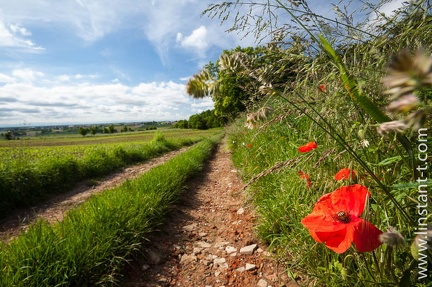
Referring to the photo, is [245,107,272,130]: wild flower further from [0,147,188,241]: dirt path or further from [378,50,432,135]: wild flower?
[0,147,188,241]: dirt path

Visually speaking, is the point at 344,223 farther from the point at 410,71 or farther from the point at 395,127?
A: the point at 410,71

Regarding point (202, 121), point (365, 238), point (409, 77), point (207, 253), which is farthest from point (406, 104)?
point (202, 121)

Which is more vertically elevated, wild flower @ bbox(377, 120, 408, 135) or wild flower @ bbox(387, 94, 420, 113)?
wild flower @ bbox(387, 94, 420, 113)

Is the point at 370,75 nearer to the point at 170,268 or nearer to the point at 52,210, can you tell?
the point at 170,268

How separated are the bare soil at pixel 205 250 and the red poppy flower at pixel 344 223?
1.16 meters

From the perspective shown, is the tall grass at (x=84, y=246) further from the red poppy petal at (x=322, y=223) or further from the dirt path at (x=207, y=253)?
the red poppy petal at (x=322, y=223)

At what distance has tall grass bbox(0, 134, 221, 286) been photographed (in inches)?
79.1

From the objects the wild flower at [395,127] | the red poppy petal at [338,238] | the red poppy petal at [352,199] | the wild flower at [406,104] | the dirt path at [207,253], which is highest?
the wild flower at [406,104]

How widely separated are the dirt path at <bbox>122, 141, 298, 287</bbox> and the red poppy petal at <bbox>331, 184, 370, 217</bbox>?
1082mm

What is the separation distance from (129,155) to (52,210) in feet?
20.6

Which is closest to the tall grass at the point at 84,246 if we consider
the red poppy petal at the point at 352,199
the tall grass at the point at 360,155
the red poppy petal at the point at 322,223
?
the tall grass at the point at 360,155

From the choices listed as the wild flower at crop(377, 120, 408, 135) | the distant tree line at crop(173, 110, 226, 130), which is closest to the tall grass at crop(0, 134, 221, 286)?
the wild flower at crop(377, 120, 408, 135)

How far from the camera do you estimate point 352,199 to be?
1.17 meters

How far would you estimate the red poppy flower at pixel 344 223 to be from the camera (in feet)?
3.31
